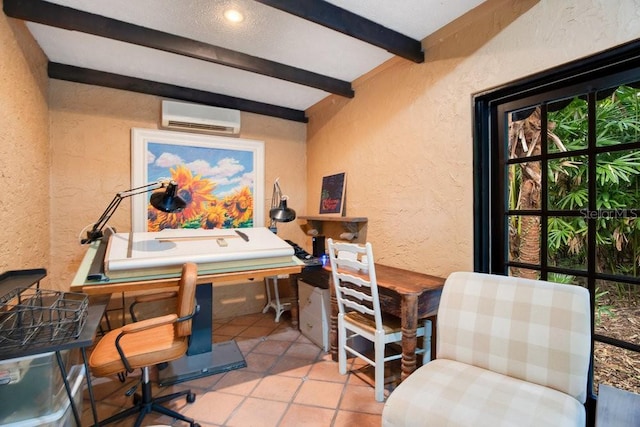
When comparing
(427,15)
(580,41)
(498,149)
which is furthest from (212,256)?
(580,41)

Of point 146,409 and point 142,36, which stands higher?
point 142,36

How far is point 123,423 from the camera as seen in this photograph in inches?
68.8

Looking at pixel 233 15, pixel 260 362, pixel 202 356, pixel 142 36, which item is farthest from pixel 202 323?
pixel 233 15

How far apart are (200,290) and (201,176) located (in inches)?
54.2

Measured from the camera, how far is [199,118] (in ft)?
10.2

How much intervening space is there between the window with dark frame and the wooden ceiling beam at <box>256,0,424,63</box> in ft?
2.16

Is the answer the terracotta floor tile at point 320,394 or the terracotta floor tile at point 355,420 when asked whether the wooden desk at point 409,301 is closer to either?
the terracotta floor tile at point 355,420

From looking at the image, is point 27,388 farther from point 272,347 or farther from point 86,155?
point 86,155

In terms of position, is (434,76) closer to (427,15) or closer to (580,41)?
(427,15)

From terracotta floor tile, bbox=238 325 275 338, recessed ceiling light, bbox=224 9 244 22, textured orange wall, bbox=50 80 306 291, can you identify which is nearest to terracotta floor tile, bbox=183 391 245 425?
terracotta floor tile, bbox=238 325 275 338

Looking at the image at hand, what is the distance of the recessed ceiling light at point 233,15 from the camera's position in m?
1.91

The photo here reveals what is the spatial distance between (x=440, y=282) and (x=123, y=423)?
7.07ft

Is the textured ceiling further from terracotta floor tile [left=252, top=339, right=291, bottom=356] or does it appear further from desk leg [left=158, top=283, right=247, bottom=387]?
terracotta floor tile [left=252, top=339, right=291, bottom=356]

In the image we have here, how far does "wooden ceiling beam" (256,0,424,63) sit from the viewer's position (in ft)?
5.67
